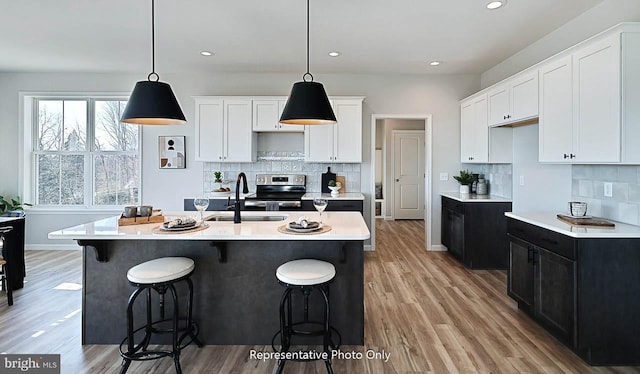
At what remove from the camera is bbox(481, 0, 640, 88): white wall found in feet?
9.06

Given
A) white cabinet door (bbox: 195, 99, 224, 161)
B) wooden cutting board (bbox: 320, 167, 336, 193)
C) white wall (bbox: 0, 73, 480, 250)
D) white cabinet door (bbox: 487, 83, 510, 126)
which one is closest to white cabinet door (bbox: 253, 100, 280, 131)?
white wall (bbox: 0, 73, 480, 250)

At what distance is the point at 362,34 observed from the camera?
3.77 meters

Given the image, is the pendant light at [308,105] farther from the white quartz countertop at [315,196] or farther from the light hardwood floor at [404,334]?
the white quartz countertop at [315,196]

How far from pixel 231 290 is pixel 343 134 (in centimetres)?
308

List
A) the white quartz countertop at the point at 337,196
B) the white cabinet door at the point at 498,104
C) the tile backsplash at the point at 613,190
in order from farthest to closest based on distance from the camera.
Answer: the white quartz countertop at the point at 337,196
the white cabinet door at the point at 498,104
the tile backsplash at the point at 613,190

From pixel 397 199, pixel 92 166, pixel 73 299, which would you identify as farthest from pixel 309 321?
pixel 397 199

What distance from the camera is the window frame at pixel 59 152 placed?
Answer: 5336mm

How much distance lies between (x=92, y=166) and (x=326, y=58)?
404cm

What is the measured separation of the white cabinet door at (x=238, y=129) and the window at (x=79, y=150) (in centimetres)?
159

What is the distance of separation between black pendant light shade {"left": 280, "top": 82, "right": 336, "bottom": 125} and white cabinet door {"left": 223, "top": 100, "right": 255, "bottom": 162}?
2604 millimetres

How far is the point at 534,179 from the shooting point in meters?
3.92

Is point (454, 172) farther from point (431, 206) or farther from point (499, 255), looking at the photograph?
point (499, 255)

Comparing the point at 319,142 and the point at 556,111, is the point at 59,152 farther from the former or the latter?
the point at 556,111

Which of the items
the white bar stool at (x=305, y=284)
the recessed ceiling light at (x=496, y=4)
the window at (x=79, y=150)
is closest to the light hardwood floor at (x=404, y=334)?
the white bar stool at (x=305, y=284)
